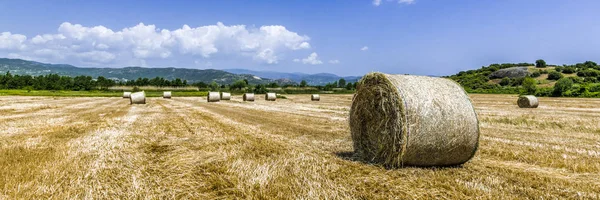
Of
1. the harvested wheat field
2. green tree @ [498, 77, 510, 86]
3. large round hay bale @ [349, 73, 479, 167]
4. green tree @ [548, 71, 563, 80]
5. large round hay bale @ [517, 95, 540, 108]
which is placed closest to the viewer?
the harvested wheat field

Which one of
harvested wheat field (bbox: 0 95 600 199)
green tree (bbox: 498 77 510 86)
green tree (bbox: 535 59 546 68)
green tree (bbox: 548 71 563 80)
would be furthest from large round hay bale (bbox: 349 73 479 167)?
green tree (bbox: 535 59 546 68)

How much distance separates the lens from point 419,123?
6.66m

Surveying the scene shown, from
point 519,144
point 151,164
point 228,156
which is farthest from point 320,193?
point 519,144

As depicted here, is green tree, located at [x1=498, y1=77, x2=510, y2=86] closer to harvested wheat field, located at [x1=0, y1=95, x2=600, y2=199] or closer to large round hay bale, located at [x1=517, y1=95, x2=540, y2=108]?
large round hay bale, located at [x1=517, y1=95, x2=540, y2=108]

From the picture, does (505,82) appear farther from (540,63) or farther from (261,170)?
(261,170)

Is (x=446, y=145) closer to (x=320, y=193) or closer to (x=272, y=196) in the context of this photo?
(x=320, y=193)

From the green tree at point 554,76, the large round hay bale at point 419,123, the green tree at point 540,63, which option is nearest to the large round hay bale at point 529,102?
the large round hay bale at point 419,123

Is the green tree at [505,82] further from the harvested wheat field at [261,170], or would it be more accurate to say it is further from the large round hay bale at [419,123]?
the large round hay bale at [419,123]

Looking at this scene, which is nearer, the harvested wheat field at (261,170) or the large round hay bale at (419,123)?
the harvested wheat field at (261,170)

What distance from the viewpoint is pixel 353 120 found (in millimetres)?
8492

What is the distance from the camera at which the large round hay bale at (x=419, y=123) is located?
662cm

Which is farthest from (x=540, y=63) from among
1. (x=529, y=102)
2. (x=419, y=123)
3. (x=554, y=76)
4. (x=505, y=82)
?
(x=419, y=123)

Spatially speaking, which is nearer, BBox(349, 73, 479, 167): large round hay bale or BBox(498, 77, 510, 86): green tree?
BBox(349, 73, 479, 167): large round hay bale

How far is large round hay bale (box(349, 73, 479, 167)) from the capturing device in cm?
662
